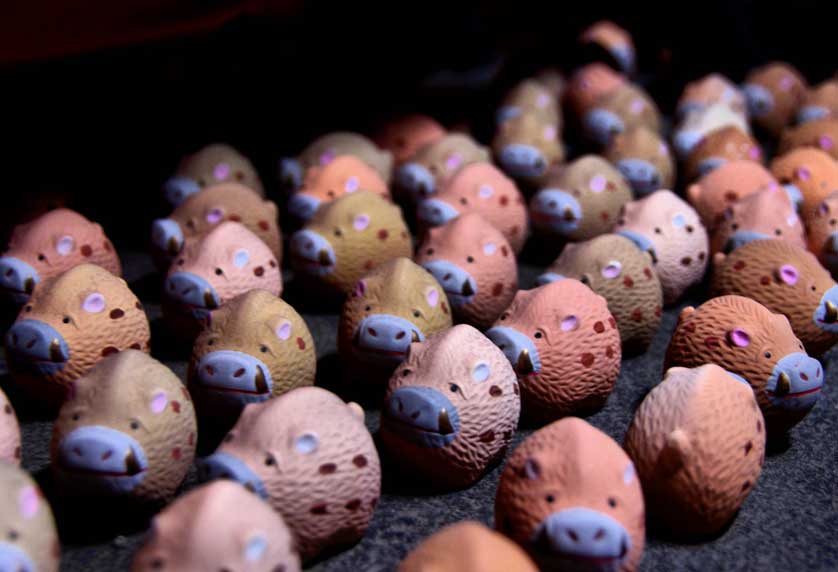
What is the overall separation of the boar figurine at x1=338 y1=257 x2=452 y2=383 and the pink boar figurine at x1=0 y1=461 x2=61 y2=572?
54 cm

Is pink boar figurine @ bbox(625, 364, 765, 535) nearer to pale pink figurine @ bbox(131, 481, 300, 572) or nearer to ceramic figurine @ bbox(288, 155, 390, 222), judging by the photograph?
pale pink figurine @ bbox(131, 481, 300, 572)

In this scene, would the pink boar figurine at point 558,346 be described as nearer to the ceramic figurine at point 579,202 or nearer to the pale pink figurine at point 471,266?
the pale pink figurine at point 471,266

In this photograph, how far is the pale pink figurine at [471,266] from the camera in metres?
1.58

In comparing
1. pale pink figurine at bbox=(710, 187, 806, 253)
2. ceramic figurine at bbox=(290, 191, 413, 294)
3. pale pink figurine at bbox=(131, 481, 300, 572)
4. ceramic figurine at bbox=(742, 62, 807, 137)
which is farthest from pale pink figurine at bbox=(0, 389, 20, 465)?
ceramic figurine at bbox=(742, 62, 807, 137)

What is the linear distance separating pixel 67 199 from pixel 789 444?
1.37 meters

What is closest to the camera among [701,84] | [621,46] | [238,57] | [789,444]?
[789,444]

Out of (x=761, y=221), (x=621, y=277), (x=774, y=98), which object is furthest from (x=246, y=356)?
(x=774, y=98)

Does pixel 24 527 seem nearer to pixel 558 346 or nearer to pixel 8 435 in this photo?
pixel 8 435

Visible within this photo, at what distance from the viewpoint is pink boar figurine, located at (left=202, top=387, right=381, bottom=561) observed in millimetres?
1081

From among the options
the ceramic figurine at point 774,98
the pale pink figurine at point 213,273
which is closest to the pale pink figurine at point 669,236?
the pale pink figurine at point 213,273

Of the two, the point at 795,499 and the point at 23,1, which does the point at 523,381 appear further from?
the point at 23,1

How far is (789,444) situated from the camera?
56.4 inches

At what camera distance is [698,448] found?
114cm

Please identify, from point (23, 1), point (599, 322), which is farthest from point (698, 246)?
point (23, 1)
